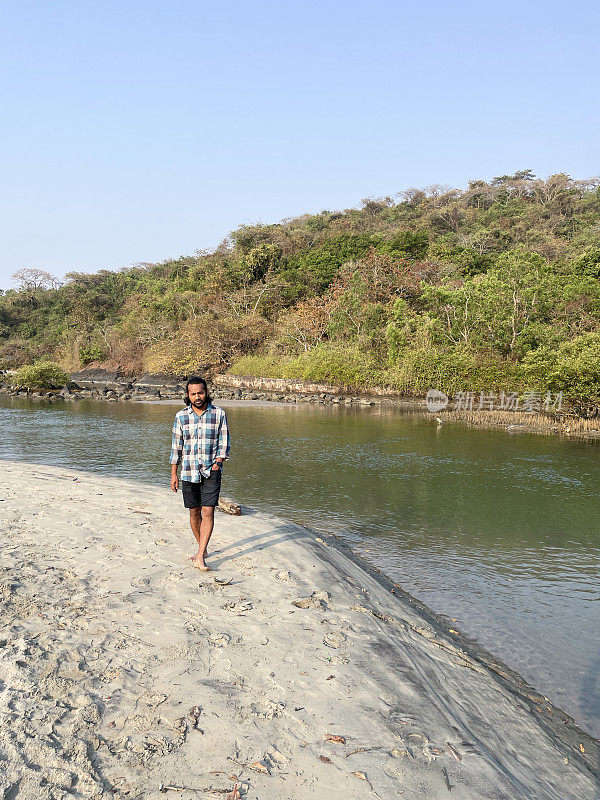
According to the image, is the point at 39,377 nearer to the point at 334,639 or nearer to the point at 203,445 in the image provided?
the point at 203,445

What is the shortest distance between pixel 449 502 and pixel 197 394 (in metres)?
6.60

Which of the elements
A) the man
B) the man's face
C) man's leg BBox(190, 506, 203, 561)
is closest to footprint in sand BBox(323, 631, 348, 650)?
the man

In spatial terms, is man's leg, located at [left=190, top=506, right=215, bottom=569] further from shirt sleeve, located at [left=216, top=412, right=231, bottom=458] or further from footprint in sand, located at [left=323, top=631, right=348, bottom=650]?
footprint in sand, located at [left=323, top=631, right=348, bottom=650]

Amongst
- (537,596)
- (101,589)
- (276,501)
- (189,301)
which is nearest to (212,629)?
(101,589)

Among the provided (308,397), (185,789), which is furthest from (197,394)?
(308,397)

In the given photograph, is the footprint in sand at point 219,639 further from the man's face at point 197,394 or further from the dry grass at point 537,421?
the dry grass at point 537,421

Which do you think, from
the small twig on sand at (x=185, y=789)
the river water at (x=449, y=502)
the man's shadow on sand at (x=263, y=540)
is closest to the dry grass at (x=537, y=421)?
the river water at (x=449, y=502)

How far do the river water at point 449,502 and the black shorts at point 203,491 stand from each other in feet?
8.73

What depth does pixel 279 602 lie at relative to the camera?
4.41 metres

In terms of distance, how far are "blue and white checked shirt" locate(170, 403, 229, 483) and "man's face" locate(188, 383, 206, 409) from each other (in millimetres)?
107

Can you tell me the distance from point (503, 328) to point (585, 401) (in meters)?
6.62

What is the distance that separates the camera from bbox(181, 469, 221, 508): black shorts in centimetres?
488

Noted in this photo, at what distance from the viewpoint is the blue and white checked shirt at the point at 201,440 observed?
486cm

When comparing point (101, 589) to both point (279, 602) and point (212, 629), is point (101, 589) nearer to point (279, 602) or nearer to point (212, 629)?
point (212, 629)
